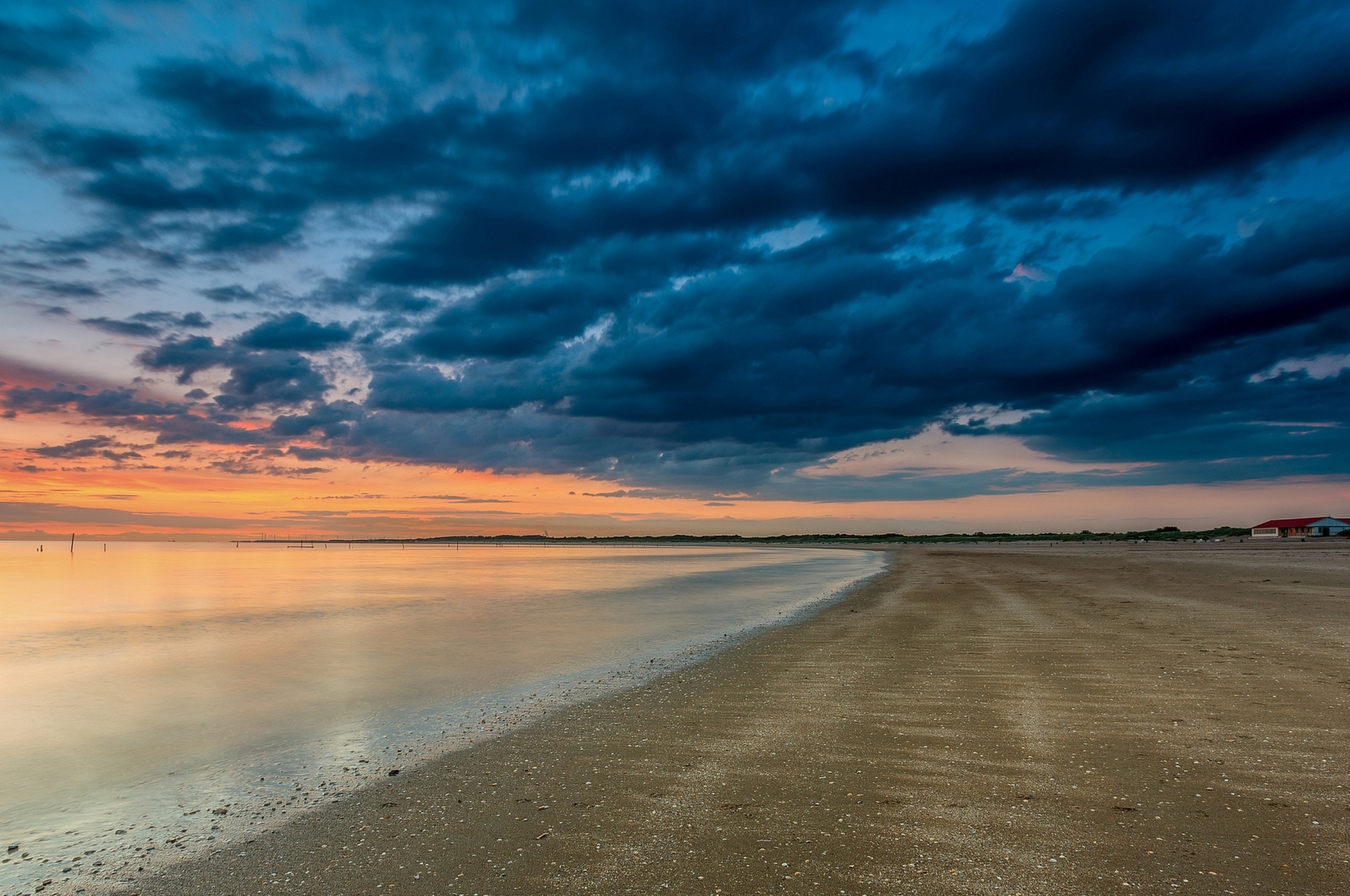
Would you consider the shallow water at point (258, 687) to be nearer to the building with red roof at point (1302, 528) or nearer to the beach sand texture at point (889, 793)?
the beach sand texture at point (889, 793)

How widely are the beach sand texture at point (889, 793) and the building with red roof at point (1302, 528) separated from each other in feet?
400

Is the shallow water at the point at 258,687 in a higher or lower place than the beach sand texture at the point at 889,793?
lower

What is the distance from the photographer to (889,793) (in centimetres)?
564

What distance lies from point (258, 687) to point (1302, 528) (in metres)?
144

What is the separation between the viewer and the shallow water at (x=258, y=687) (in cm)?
662

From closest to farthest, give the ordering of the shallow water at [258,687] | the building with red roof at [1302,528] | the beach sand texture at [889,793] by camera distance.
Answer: the beach sand texture at [889,793] < the shallow water at [258,687] < the building with red roof at [1302,528]

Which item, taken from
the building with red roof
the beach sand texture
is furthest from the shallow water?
the building with red roof

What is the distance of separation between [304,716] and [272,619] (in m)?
18.3

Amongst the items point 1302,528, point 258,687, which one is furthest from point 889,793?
point 1302,528

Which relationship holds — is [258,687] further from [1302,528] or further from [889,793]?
[1302,528]

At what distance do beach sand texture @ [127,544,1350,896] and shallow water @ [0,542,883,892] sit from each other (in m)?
1.48

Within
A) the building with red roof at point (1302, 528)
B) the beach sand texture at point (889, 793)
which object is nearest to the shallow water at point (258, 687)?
the beach sand texture at point (889, 793)

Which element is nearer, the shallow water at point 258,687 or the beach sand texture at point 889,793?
the beach sand texture at point 889,793

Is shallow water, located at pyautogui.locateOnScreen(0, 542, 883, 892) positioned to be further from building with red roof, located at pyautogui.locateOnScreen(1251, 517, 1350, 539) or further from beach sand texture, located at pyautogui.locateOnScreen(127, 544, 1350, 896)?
building with red roof, located at pyautogui.locateOnScreen(1251, 517, 1350, 539)
